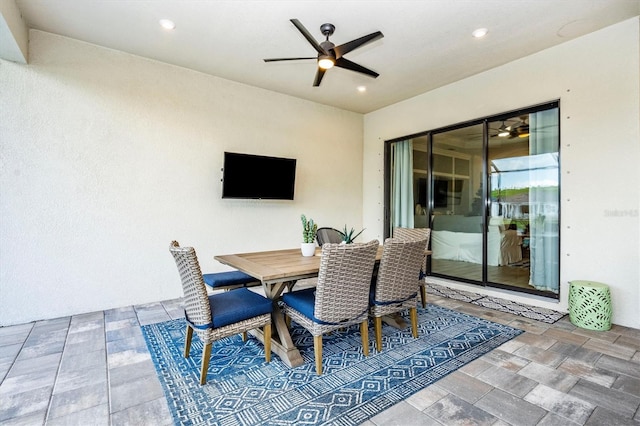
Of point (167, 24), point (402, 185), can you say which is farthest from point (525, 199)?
point (167, 24)

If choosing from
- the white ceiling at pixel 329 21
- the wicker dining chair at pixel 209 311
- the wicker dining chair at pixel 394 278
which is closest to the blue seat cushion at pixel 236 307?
the wicker dining chair at pixel 209 311

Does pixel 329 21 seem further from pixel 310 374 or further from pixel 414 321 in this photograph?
pixel 310 374

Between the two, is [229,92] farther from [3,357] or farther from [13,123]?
[3,357]

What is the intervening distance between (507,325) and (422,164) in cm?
280

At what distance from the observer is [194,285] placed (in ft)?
6.85

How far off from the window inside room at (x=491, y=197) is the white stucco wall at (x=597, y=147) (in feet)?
0.48

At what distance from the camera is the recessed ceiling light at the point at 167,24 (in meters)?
3.06

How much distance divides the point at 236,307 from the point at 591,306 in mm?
3381

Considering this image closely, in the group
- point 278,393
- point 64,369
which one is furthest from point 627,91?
point 64,369

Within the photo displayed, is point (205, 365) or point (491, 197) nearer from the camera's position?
point (205, 365)

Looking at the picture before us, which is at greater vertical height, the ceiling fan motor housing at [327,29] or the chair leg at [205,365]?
the ceiling fan motor housing at [327,29]

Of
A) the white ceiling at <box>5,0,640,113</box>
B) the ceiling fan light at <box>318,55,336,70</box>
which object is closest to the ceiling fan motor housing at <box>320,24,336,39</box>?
the white ceiling at <box>5,0,640,113</box>

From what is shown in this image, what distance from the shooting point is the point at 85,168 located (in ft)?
11.6

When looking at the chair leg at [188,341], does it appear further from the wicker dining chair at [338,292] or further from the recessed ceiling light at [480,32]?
the recessed ceiling light at [480,32]
